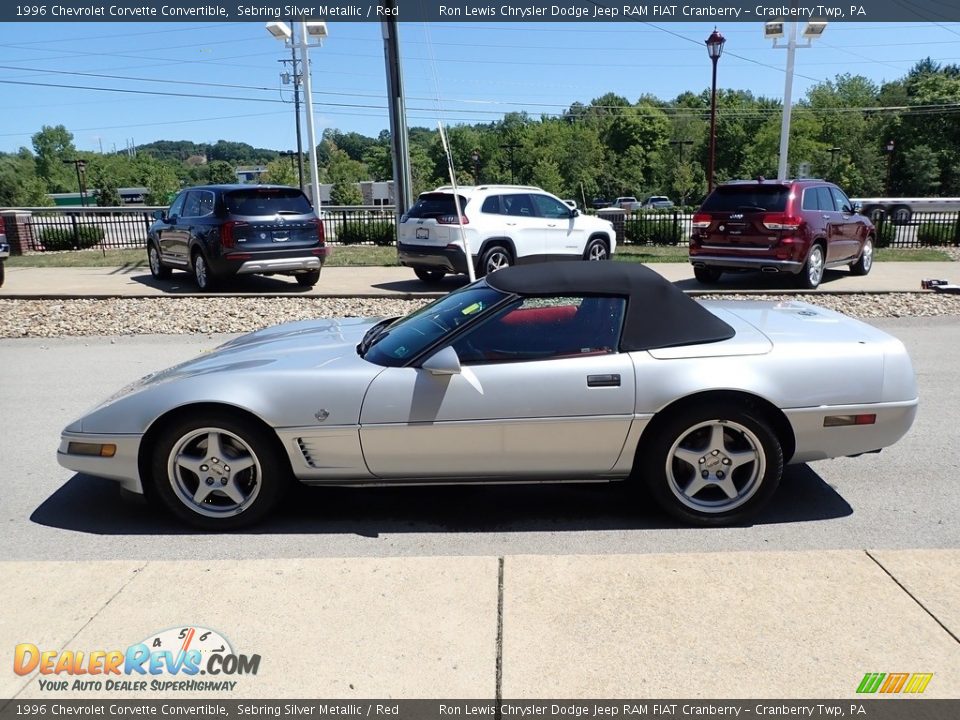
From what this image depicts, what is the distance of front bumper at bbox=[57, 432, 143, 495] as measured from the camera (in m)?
3.83

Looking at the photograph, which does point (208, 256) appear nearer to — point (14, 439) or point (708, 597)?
point (14, 439)

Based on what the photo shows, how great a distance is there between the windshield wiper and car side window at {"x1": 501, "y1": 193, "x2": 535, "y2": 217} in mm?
8282

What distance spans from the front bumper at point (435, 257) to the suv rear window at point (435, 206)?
54cm

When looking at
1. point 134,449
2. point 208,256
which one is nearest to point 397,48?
point 208,256

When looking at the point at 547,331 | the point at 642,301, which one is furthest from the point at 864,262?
the point at 547,331

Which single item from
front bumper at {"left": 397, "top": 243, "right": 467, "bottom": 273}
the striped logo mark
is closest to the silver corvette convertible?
the striped logo mark

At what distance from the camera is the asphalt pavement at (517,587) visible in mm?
2703

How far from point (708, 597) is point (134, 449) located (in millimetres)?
2821

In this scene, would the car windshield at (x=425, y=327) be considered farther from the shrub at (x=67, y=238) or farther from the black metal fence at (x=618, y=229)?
the shrub at (x=67, y=238)

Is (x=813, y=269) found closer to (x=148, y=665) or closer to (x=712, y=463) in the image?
(x=712, y=463)

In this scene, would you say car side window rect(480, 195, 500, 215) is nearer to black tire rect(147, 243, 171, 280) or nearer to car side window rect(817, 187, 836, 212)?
car side window rect(817, 187, 836, 212)

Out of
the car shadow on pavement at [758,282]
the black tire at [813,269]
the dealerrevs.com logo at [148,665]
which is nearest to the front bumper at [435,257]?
the car shadow on pavement at [758,282]

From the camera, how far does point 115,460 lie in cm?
386

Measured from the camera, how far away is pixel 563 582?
3.29 metres
